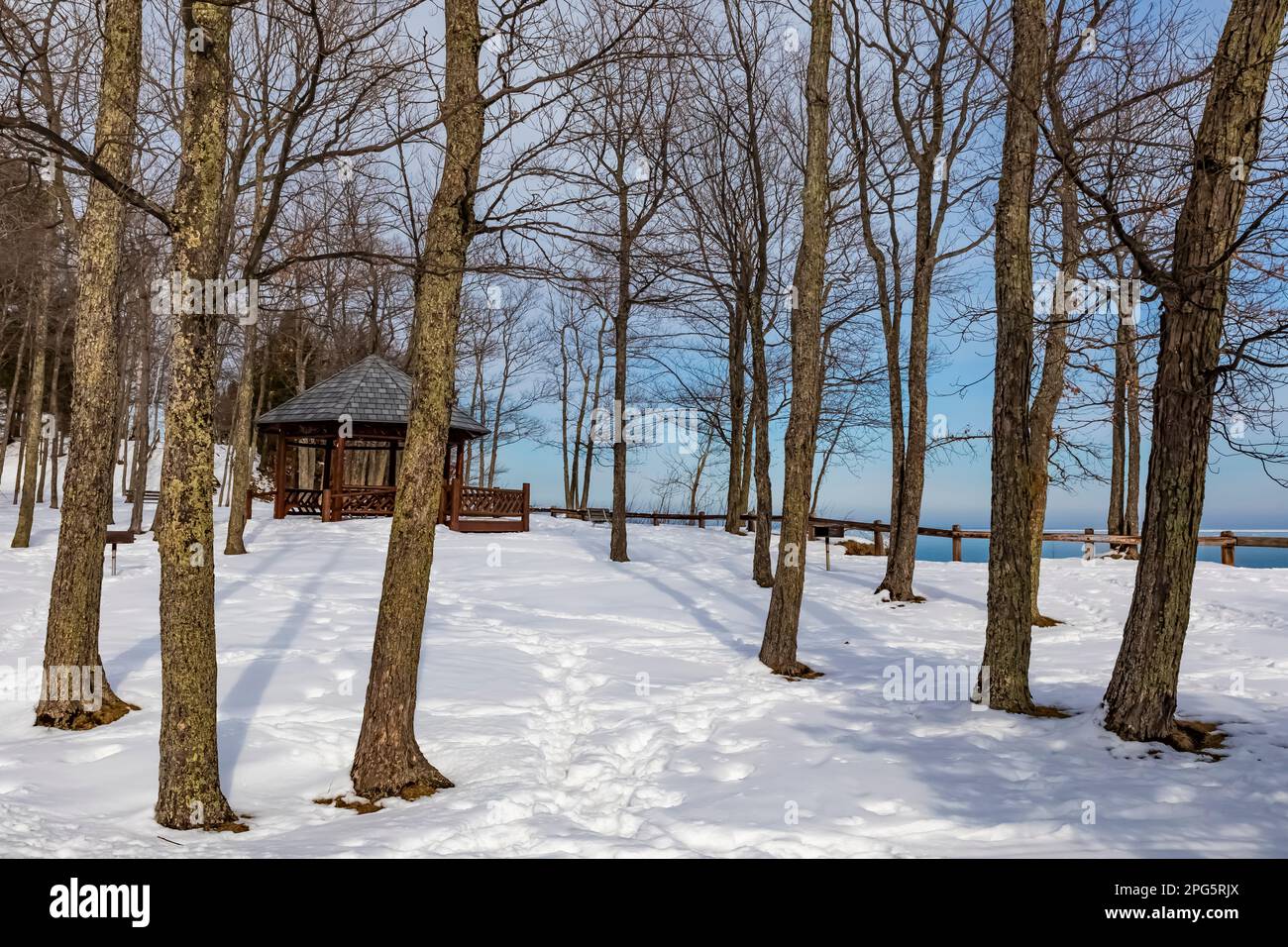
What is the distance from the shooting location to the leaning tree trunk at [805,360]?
8977 millimetres

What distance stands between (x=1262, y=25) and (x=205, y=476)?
24.9 ft

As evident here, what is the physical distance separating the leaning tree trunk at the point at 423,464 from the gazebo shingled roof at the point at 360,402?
18543mm

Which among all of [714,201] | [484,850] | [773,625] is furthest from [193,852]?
[714,201]

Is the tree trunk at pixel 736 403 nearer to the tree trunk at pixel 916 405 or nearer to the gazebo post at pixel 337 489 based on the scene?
the tree trunk at pixel 916 405

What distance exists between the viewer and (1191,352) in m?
5.82

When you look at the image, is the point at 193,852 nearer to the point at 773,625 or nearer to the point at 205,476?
the point at 205,476

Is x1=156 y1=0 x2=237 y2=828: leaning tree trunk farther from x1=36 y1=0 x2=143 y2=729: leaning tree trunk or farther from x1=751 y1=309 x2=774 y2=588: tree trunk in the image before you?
x1=751 y1=309 x2=774 y2=588: tree trunk

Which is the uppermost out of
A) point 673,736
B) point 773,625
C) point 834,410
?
point 834,410

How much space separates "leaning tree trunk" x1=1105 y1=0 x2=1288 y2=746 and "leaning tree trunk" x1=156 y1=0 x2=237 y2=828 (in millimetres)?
6142

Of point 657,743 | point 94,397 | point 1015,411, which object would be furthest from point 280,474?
point 1015,411

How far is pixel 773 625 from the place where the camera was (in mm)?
9266

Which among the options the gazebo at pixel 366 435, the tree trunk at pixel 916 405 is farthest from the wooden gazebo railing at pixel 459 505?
the tree trunk at pixel 916 405

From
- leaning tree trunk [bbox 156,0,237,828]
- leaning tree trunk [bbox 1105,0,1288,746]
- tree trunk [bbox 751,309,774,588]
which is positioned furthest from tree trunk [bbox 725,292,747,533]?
leaning tree trunk [bbox 156,0,237,828]

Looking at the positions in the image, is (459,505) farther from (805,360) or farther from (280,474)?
(805,360)
